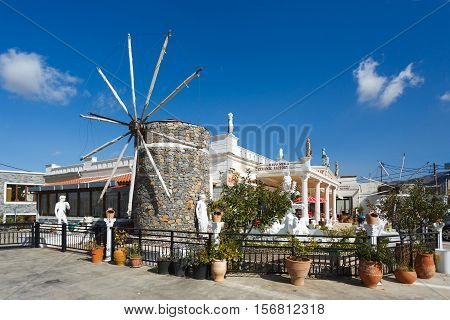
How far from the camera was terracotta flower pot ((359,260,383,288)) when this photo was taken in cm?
826

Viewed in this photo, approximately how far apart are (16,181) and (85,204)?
51.2 feet

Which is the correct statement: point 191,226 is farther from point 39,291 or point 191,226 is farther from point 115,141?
point 39,291

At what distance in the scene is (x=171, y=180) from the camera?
15594mm

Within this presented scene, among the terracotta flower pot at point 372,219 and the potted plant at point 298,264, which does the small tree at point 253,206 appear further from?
the terracotta flower pot at point 372,219

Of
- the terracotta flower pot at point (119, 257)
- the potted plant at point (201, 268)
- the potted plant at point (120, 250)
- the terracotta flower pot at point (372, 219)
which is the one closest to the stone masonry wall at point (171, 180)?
the potted plant at point (120, 250)

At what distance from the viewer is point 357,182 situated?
2003 inches

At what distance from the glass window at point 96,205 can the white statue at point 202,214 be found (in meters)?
9.08

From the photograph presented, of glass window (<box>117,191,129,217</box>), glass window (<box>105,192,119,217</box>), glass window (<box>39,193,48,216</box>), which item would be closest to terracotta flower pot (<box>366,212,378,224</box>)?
glass window (<box>117,191,129,217</box>)

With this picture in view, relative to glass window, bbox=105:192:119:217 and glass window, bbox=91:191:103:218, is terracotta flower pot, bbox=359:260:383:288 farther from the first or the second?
glass window, bbox=91:191:103:218

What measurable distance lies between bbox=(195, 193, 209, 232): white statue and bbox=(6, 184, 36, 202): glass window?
25.3 m

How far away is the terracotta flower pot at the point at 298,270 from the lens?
333 inches

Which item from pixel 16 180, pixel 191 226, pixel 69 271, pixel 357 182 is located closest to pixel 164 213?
pixel 191 226

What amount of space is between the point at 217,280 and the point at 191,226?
271 inches

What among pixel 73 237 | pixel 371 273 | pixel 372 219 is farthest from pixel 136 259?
pixel 372 219
